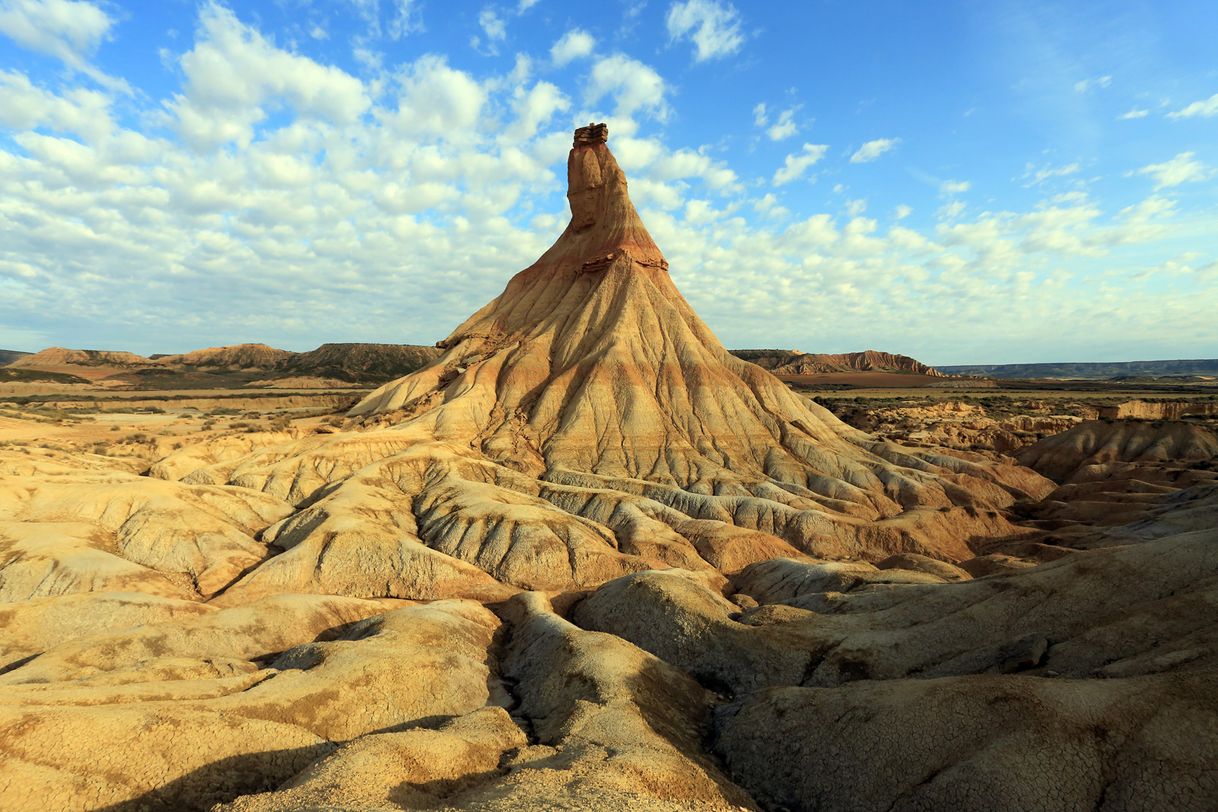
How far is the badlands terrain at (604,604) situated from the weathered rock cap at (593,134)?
24036 mm

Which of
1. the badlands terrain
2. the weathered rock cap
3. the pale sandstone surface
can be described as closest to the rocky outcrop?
the badlands terrain

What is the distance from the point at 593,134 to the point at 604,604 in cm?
7118

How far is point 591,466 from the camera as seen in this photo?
60.4m

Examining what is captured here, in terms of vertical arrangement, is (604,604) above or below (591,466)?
below

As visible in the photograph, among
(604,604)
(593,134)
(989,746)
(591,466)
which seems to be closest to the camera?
(989,746)

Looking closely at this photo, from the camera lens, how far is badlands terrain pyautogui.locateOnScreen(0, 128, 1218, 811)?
16.0 meters

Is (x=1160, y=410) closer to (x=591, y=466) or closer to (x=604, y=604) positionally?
(x=591, y=466)

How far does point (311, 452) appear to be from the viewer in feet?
180

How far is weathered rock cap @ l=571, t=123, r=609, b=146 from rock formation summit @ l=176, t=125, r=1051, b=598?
0.85 ft

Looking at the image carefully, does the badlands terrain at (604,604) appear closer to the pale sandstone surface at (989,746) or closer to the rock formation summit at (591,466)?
the pale sandstone surface at (989,746)

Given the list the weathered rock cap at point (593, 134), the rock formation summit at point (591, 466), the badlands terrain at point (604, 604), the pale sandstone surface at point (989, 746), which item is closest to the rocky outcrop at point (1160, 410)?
the badlands terrain at point (604, 604)

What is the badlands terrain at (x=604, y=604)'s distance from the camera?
15969 mm

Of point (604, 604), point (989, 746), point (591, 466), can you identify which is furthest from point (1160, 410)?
point (989, 746)

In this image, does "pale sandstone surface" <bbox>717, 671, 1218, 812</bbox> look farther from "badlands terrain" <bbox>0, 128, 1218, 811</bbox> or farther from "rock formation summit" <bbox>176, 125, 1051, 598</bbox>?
"rock formation summit" <bbox>176, 125, 1051, 598</bbox>
